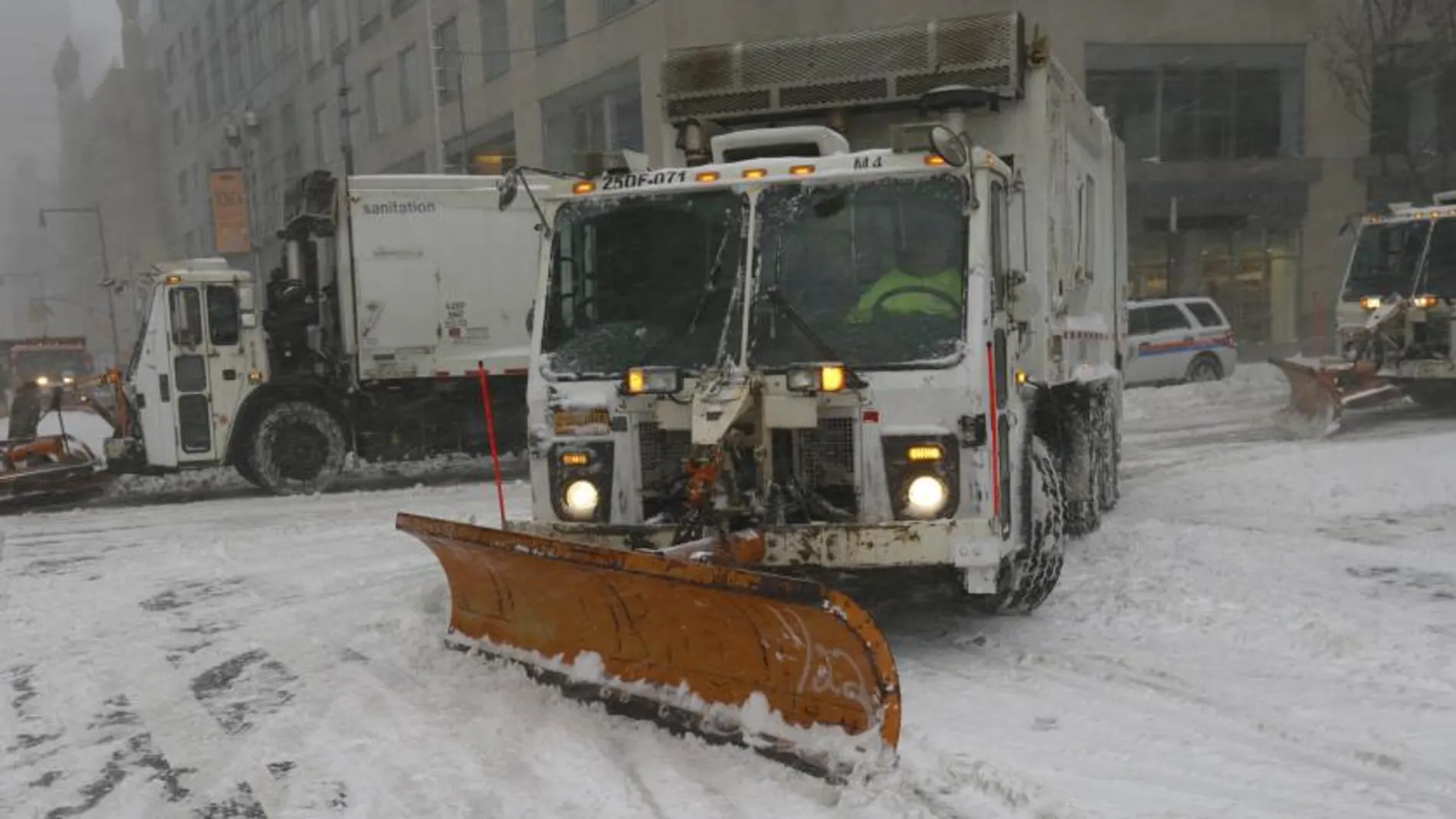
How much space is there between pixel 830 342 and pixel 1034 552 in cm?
171

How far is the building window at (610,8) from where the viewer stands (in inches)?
1100

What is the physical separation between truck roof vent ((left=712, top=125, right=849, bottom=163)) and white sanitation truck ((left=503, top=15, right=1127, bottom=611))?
15 mm

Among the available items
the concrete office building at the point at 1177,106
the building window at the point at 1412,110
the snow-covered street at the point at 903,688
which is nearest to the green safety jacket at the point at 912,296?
the snow-covered street at the point at 903,688

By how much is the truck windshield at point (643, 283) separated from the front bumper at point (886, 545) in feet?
3.35

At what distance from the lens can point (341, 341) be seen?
1337 centimetres

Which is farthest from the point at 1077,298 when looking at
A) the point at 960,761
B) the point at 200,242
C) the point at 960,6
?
the point at 200,242

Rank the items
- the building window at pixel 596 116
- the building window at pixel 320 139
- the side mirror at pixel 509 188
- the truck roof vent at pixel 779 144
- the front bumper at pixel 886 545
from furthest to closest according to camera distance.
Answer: the building window at pixel 320 139 < the building window at pixel 596 116 < the truck roof vent at pixel 779 144 < the side mirror at pixel 509 188 < the front bumper at pixel 886 545

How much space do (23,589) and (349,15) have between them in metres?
38.1

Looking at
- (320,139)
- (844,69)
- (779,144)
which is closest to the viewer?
(779,144)

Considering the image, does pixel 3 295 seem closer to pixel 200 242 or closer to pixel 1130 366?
pixel 200 242

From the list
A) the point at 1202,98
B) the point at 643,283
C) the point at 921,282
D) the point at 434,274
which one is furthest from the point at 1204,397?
the point at 643,283

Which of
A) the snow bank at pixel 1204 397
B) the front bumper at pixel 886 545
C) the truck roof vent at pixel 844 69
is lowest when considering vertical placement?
the snow bank at pixel 1204 397

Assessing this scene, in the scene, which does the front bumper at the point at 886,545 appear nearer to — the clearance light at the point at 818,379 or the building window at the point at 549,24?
the clearance light at the point at 818,379

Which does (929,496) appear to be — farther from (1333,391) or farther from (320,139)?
(320,139)
